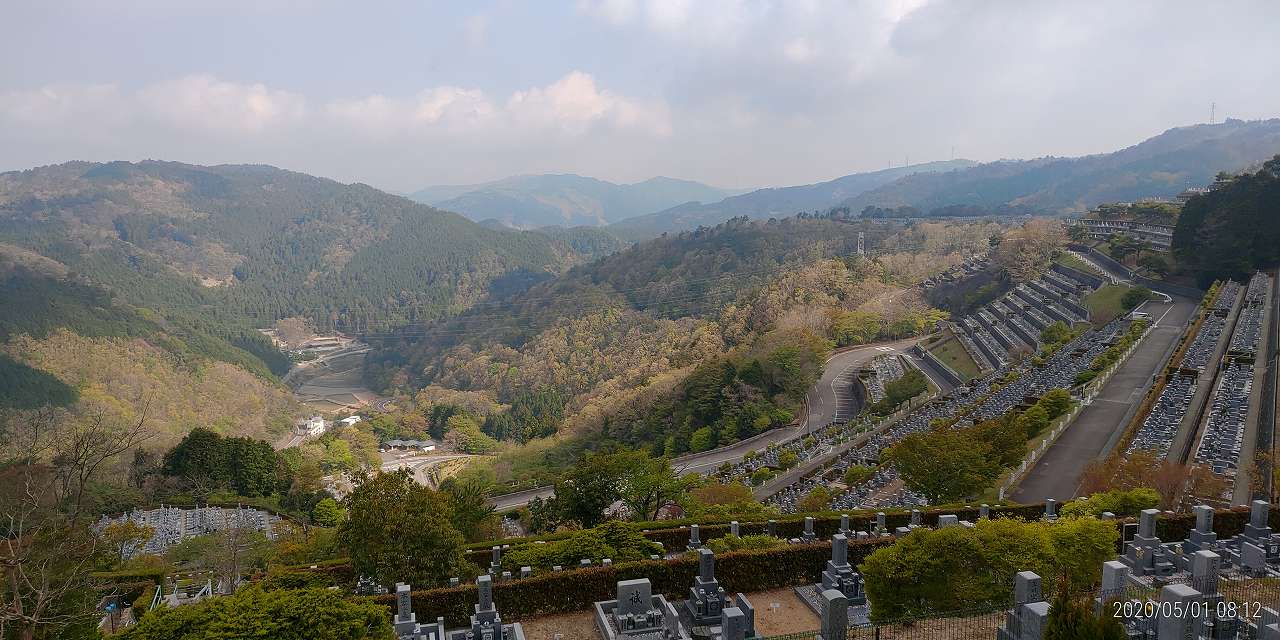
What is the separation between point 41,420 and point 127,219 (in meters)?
144

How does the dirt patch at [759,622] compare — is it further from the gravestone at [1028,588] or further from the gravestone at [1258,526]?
the gravestone at [1258,526]

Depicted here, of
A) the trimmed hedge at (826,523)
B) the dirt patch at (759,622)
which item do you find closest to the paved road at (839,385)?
the trimmed hedge at (826,523)

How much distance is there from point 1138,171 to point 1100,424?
158 metres

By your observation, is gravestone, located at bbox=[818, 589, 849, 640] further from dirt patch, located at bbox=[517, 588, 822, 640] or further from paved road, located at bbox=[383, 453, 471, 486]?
paved road, located at bbox=[383, 453, 471, 486]

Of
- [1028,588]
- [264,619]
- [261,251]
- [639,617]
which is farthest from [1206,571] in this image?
[261,251]

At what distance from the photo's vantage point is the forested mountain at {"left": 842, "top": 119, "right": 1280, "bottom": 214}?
13412cm

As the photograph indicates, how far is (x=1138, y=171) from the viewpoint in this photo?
5886 inches

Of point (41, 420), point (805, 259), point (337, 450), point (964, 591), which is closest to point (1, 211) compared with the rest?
point (41, 420)

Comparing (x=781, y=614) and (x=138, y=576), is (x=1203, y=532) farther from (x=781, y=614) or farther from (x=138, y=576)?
(x=138, y=576)

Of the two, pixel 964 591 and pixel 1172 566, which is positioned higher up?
pixel 964 591

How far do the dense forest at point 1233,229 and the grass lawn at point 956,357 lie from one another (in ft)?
40.7

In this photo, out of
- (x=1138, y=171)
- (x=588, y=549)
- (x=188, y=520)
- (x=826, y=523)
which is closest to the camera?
(x=588, y=549)

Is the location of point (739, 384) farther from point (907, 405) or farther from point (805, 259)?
point (805, 259)

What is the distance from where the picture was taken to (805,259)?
299 ft
